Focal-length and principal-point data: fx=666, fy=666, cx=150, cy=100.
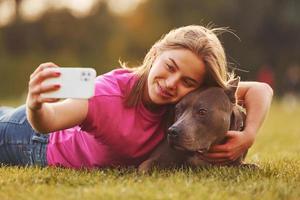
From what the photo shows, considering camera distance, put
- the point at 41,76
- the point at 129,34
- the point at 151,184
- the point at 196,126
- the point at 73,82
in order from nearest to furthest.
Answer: the point at 41,76 → the point at 73,82 → the point at 151,184 → the point at 196,126 → the point at 129,34

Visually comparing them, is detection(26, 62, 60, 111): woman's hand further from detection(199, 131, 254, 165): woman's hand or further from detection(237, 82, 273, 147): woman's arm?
detection(237, 82, 273, 147): woman's arm

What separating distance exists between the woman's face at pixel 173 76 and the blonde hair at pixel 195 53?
0.05m

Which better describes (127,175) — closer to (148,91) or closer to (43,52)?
(148,91)

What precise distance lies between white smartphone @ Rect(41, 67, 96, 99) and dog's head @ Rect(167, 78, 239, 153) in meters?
0.84

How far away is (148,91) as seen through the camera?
529 cm

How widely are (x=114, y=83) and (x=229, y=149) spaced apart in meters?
1.08

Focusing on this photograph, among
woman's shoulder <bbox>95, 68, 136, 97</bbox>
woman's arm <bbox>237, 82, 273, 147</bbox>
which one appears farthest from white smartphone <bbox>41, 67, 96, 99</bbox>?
woman's arm <bbox>237, 82, 273, 147</bbox>

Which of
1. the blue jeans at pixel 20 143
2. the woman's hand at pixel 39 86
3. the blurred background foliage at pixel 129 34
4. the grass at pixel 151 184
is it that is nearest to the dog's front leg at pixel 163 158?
the grass at pixel 151 184

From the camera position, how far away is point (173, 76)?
202 inches

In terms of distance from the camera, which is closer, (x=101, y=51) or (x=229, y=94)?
(x=229, y=94)

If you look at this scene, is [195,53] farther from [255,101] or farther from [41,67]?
[41,67]

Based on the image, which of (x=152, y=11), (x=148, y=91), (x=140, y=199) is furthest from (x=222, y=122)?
(x=152, y=11)

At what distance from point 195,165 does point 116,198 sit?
1.43 metres

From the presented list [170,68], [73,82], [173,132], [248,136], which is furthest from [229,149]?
[73,82]
